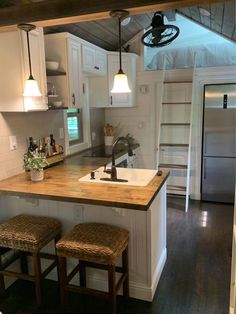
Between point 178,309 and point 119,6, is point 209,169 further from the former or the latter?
point 119,6

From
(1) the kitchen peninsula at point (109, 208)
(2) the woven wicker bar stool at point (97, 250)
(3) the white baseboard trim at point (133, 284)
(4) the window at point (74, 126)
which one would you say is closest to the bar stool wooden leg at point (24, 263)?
(3) the white baseboard trim at point (133, 284)

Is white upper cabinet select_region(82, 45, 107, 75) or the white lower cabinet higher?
white upper cabinet select_region(82, 45, 107, 75)

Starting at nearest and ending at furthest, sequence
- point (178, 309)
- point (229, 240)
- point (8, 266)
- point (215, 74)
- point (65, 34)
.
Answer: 1. point (178, 309)
2. point (8, 266)
3. point (65, 34)
4. point (229, 240)
5. point (215, 74)

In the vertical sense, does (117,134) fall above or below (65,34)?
below

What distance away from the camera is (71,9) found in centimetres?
168

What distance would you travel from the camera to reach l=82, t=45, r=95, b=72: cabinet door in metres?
3.23

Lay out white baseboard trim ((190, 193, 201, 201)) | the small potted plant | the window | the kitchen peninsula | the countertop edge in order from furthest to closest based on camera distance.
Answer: white baseboard trim ((190, 193, 201, 201)) < the window < the small potted plant < the kitchen peninsula < the countertop edge

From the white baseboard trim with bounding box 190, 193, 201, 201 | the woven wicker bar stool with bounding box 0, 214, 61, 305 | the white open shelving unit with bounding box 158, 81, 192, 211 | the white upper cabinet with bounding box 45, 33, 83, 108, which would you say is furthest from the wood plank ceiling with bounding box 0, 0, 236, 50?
the white baseboard trim with bounding box 190, 193, 201, 201

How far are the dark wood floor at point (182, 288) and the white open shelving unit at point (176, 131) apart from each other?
1.24m

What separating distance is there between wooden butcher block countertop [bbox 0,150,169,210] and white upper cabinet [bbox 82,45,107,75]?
1.41m

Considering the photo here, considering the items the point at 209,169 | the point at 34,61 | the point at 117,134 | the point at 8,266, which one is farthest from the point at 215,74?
the point at 8,266

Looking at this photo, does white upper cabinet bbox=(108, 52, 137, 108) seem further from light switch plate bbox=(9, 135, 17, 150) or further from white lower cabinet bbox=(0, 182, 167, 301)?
white lower cabinet bbox=(0, 182, 167, 301)

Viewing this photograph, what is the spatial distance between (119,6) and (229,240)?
8.60 feet

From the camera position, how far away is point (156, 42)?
2865mm
